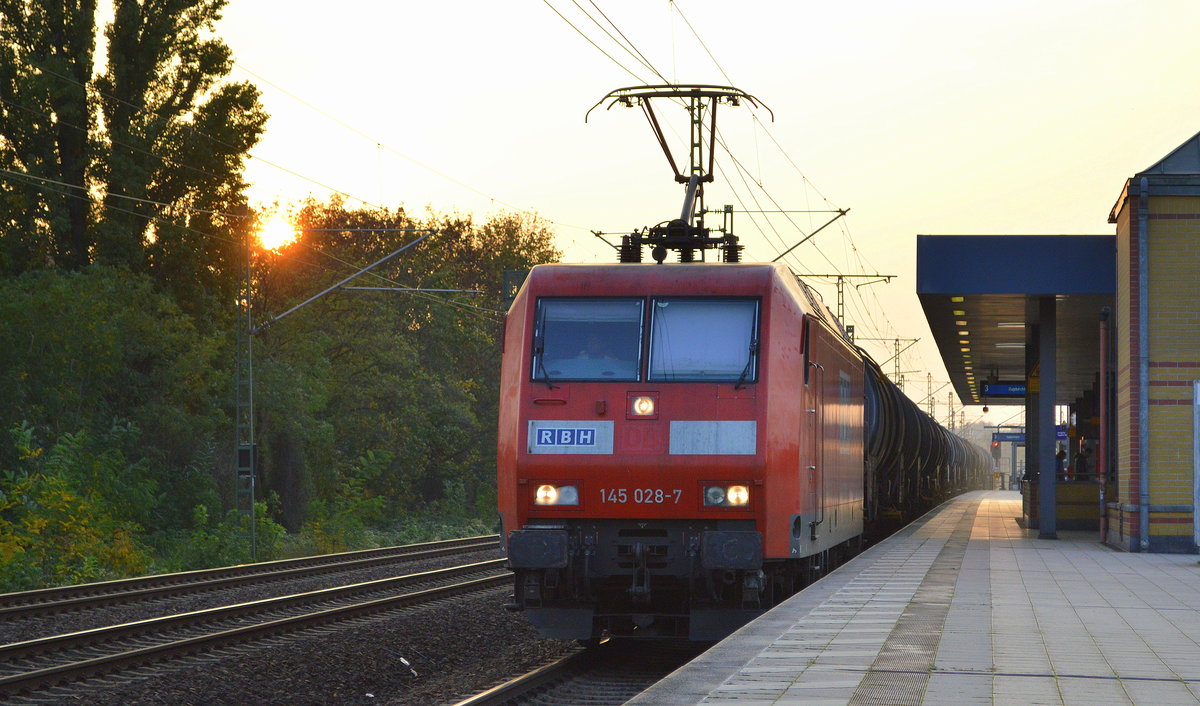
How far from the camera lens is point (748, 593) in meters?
10.8

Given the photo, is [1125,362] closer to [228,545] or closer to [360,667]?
[360,667]

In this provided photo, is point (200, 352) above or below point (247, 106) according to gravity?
below

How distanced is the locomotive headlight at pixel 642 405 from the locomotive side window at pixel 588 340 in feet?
0.59

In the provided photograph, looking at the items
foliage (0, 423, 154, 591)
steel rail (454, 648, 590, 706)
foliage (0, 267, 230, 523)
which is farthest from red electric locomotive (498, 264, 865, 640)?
foliage (0, 267, 230, 523)

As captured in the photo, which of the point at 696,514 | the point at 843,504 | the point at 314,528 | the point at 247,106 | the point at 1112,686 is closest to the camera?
the point at 1112,686

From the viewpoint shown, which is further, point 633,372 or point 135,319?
point 135,319

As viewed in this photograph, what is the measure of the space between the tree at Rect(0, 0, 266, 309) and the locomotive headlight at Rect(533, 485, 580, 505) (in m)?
24.6

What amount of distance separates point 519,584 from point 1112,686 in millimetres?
4978

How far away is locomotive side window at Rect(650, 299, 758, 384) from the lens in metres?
11.0

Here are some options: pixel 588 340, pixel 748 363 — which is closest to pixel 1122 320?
pixel 748 363

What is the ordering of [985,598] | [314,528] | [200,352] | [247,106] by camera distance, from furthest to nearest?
[247,106]
[200,352]
[314,528]
[985,598]

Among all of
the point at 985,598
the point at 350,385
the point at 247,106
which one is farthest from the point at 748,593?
the point at 350,385

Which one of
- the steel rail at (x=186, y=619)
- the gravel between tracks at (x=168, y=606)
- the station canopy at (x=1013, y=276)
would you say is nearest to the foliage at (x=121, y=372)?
the gravel between tracks at (x=168, y=606)

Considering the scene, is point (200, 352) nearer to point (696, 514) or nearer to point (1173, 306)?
point (1173, 306)
